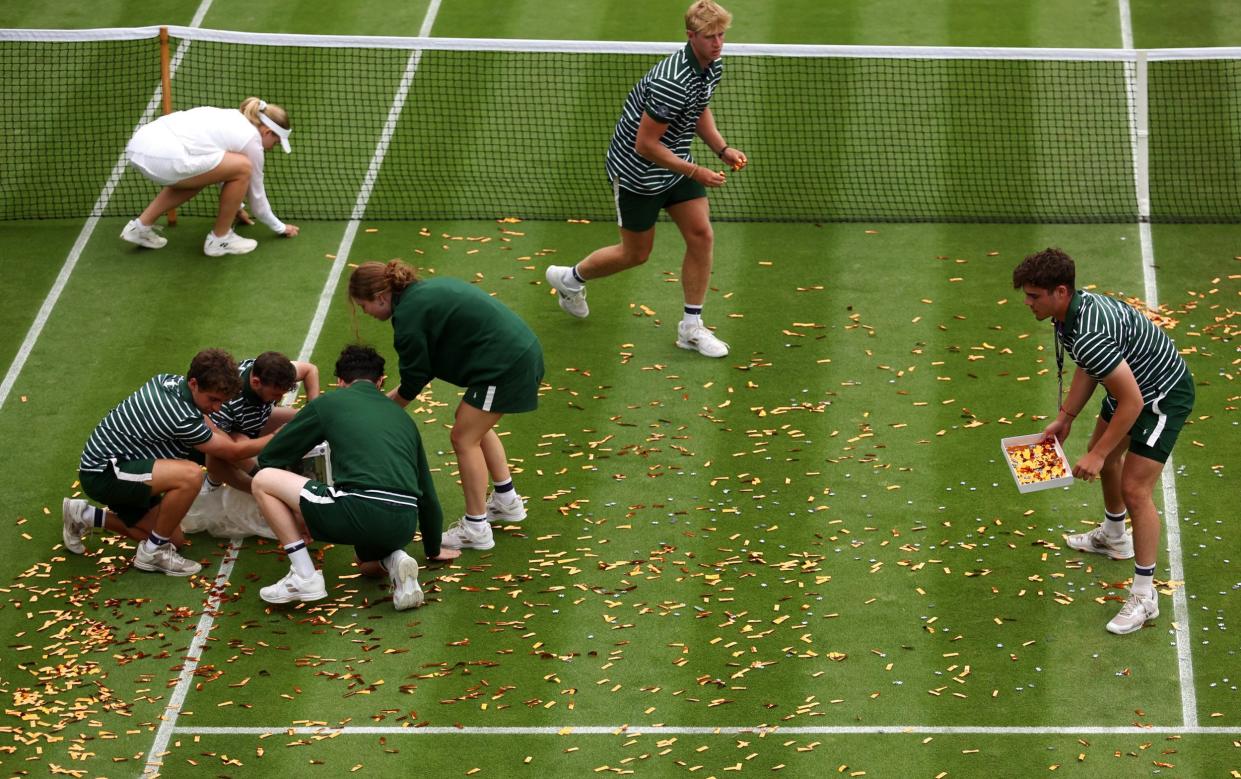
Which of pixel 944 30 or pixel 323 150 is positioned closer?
Result: pixel 323 150

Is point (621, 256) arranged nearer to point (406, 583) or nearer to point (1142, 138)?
point (406, 583)

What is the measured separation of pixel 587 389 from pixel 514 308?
52.3 inches

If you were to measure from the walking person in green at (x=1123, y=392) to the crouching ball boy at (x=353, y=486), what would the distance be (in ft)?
11.9

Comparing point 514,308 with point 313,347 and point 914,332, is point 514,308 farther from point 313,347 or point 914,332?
point 914,332

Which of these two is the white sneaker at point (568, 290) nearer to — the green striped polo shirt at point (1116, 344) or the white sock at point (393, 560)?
the white sock at point (393, 560)

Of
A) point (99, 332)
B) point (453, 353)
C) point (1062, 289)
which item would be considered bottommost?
point (99, 332)

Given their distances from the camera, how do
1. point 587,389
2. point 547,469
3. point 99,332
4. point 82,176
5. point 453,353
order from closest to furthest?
point 453,353 → point 547,469 → point 587,389 → point 99,332 → point 82,176

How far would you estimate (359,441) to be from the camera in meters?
9.66

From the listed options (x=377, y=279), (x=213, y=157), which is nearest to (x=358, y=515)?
(x=377, y=279)

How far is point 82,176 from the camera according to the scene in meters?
15.2

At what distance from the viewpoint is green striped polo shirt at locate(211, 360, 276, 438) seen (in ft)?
33.7

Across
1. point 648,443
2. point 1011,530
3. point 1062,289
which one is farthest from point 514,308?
point 1062,289

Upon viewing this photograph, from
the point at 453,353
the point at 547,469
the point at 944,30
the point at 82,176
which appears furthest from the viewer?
the point at 944,30

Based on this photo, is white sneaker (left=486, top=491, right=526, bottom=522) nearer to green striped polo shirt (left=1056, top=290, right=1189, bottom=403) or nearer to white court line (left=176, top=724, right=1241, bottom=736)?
white court line (left=176, top=724, right=1241, bottom=736)
